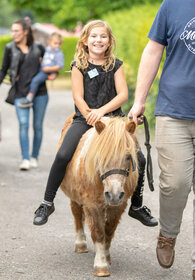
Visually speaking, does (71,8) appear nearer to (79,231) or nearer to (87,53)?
(87,53)

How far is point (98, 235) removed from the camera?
16.9ft

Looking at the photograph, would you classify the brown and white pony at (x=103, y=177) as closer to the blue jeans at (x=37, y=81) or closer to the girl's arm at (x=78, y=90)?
the girl's arm at (x=78, y=90)

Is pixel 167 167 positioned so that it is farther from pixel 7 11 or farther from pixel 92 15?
pixel 7 11

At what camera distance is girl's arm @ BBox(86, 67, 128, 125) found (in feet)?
17.4

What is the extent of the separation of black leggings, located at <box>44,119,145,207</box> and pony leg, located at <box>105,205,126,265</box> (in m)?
0.33

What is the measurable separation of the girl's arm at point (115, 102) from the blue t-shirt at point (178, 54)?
728mm

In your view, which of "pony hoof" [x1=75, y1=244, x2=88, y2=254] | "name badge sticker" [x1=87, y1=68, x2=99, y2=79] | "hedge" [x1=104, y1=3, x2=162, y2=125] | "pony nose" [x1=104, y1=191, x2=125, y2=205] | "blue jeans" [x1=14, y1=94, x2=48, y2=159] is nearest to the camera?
"pony nose" [x1=104, y1=191, x2=125, y2=205]

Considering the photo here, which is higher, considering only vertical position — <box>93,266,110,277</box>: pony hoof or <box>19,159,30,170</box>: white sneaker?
<box>93,266,110,277</box>: pony hoof

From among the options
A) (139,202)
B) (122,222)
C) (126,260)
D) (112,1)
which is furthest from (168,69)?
(112,1)

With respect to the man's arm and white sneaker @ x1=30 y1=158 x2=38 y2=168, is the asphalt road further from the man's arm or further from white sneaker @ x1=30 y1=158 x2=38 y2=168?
the man's arm

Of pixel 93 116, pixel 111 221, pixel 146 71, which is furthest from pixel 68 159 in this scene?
pixel 146 71

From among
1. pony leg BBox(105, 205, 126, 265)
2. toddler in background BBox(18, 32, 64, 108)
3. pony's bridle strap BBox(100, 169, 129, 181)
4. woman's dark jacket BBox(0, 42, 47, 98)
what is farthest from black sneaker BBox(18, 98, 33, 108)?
pony's bridle strap BBox(100, 169, 129, 181)

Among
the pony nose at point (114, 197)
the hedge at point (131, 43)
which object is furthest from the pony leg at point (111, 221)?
the hedge at point (131, 43)

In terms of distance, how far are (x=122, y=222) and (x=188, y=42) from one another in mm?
2895
